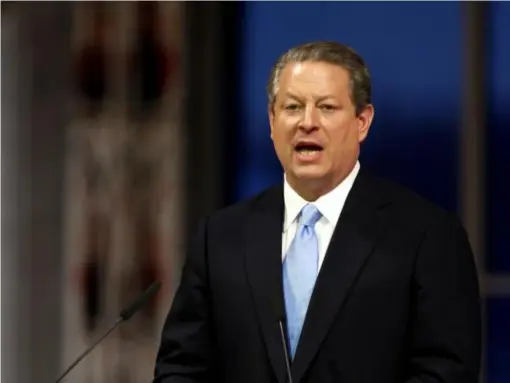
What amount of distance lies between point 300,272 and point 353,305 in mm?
92

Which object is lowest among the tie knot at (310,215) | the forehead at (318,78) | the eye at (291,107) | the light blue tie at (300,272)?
the light blue tie at (300,272)

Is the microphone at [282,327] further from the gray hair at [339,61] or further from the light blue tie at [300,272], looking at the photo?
the gray hair at [339,61]

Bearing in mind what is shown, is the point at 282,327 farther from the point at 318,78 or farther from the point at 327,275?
the point at 318,78

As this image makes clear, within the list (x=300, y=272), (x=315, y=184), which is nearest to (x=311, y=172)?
(x=315, y=184)

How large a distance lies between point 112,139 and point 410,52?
30.8 inches

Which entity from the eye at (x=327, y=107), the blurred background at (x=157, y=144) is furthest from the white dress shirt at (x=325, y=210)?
the blurred background at (x=157, y=144)

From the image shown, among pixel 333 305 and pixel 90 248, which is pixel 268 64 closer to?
pixel 90 248

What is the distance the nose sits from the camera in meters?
1.23

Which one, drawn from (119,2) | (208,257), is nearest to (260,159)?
(119,2)

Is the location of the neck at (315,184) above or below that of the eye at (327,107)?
below

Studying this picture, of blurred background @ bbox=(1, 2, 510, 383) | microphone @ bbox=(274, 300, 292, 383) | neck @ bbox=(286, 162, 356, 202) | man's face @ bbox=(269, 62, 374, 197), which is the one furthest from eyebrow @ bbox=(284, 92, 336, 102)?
blurred background @ bbox=(1, 2, 510, 383)

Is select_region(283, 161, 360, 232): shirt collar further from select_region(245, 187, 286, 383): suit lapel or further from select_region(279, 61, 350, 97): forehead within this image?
select_region(279, 61, 350, 97): forehead

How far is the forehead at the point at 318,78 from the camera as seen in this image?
1.23 metres

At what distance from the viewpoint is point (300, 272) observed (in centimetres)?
126
